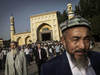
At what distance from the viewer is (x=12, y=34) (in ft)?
97.5

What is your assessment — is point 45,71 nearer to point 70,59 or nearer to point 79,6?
point 70,59

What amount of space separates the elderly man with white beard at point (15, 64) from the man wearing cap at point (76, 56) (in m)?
2.30

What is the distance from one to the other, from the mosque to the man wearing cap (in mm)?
24323

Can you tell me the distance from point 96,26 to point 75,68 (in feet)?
59.4

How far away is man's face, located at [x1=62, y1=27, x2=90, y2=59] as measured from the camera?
920mm

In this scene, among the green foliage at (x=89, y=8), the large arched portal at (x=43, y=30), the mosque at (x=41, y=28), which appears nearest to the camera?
the green foliage at (x=89, y=8)

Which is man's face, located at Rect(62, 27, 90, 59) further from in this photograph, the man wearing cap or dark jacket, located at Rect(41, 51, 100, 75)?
dark jacket, located at Rect(41, 51, 100, 75)

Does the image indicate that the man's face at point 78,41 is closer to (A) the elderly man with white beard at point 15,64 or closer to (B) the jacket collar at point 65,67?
(B) the jacket collar at point 65,67

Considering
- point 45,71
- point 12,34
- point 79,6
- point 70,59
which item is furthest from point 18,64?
point 12,34

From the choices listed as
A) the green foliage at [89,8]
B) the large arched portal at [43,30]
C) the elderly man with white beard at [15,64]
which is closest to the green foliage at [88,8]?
the green foliage at [89,8]

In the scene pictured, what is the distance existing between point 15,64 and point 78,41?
2.73 metres

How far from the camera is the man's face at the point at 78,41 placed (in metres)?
0.92

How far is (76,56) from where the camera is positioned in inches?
37.3

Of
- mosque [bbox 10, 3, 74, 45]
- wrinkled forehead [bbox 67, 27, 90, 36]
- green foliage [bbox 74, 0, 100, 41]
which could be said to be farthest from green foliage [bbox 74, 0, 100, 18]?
wrinkled forehead [bbox 67, 27, 90, 36]
